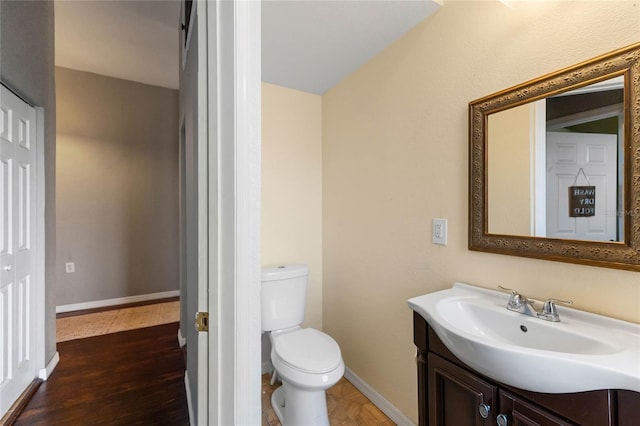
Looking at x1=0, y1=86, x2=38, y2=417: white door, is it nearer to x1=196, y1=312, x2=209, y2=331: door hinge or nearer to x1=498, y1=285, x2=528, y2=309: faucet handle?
x1=196, y1=312, x2=209, y2=331: door hinge

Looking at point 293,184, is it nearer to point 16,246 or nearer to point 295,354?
point 295,354

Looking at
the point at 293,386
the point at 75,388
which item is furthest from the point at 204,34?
the point at 75,388

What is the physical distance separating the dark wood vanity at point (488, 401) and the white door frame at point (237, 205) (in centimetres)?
68

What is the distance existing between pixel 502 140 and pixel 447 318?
75 cm

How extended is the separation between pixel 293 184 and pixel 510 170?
146 centimetres

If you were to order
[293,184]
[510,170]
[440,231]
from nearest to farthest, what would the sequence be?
[510,170] → [440,231] → [293,184]

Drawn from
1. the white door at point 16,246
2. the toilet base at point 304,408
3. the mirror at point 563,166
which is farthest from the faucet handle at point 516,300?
the white door at point 16,246

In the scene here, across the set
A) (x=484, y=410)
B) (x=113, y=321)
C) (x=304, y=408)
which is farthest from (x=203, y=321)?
(x=113, y=321)

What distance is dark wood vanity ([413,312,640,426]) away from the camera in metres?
0.67

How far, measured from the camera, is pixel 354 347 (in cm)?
204

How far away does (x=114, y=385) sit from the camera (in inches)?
77.2

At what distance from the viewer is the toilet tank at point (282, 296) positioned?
188cm

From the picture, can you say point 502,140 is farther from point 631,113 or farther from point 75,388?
point 75,388

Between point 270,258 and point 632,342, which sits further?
point 270,258
